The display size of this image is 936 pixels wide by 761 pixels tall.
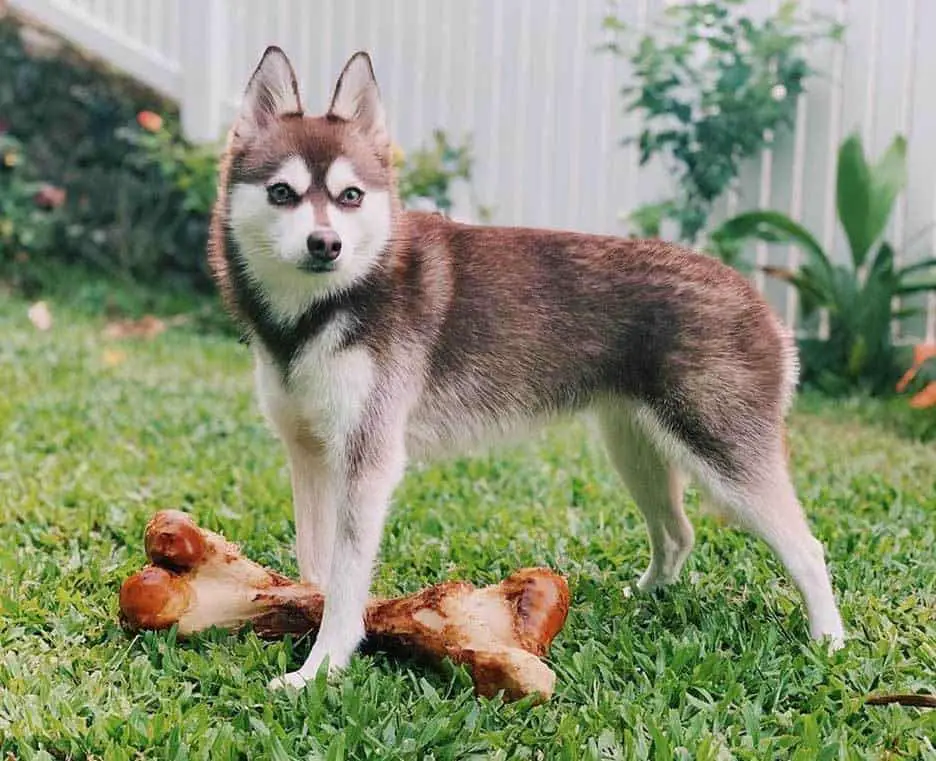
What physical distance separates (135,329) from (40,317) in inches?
24.3

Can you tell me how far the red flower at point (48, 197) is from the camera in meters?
8.33

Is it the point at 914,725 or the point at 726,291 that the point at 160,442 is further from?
the point at 914,725

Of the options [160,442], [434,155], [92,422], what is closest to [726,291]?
[160,442]

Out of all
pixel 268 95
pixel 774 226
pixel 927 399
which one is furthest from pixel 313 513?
pixel 774 226

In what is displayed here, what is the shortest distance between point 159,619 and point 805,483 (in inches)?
106

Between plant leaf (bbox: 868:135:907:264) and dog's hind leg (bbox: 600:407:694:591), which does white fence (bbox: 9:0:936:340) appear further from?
dog's hind leg (bbox: 600:407:694:591)

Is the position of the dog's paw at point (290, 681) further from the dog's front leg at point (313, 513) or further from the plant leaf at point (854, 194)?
the plant leaf at point (854, 194)

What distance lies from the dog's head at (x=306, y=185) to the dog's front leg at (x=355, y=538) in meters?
0.41

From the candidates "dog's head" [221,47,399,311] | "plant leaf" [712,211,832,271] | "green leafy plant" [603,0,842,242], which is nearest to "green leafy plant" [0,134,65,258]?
"green leafy plant" [603,0,842,242]

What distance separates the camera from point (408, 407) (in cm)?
276

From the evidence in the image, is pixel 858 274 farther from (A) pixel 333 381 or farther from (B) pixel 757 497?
(A) pixel 333 381

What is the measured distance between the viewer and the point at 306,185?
2506mm

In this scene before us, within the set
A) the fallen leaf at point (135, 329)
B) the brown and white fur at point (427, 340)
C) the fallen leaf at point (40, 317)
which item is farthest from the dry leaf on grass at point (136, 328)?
the brown and white fur at point (427, 340)

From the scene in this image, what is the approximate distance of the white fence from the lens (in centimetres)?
652
